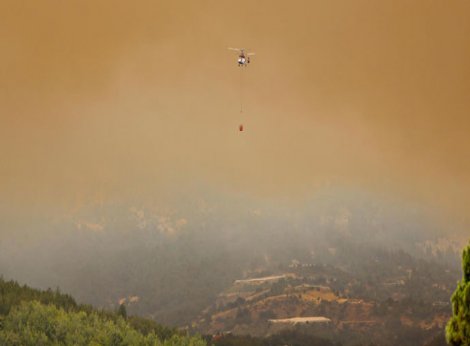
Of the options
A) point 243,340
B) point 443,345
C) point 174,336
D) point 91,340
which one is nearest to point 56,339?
point 91,340

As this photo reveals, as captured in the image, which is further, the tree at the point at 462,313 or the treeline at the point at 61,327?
the treeline at the point at 61,327

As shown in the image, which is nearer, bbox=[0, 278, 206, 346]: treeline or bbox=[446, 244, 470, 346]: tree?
bbox=[446, 244, 470, 346]: tree

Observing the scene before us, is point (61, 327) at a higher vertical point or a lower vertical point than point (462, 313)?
lower

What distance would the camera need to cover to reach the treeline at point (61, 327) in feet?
445

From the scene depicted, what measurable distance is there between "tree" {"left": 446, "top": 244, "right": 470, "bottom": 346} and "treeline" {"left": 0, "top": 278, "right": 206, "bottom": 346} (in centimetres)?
10798

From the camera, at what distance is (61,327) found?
13975 cm

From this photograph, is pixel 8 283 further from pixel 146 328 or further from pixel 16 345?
pixel 16 345

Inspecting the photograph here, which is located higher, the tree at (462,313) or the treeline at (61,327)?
the tree at (462,313)

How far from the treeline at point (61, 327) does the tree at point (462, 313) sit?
10798 centimetres

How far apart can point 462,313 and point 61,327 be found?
116 m

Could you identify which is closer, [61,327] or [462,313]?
[462,313]

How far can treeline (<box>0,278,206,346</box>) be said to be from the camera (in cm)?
13575

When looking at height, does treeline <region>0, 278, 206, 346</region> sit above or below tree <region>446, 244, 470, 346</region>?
below

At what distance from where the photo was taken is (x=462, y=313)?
36875 mm
